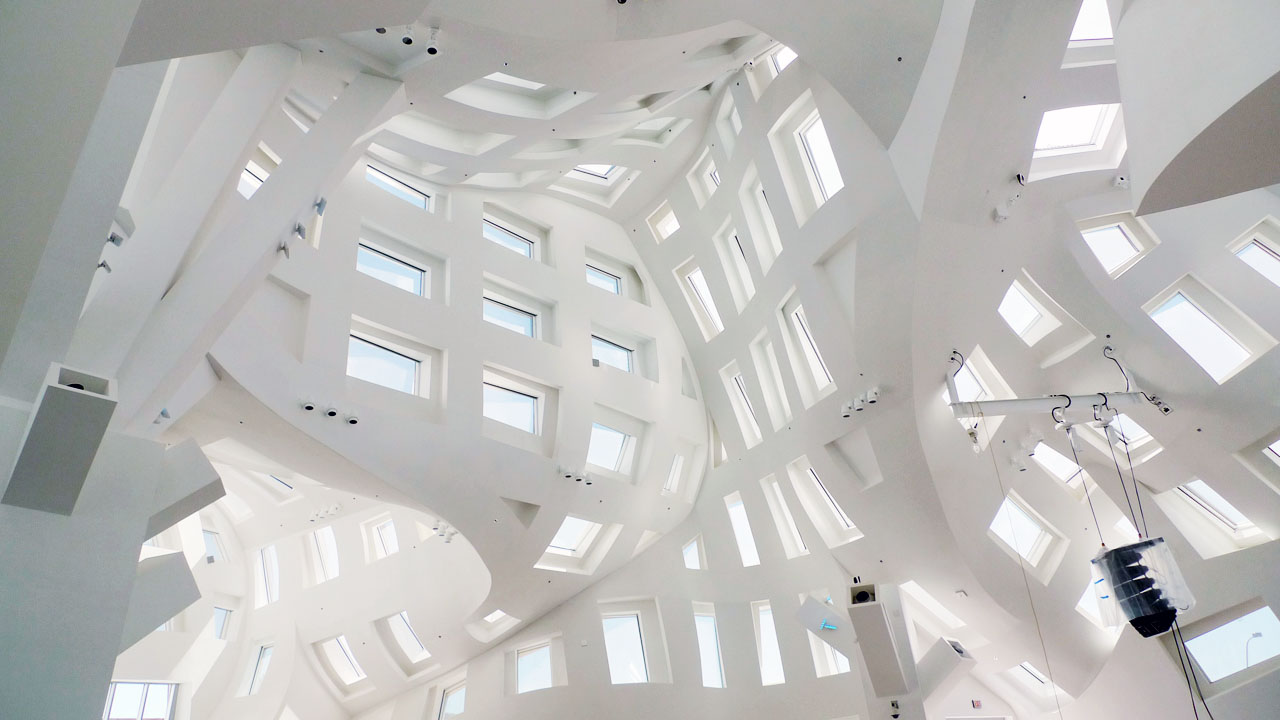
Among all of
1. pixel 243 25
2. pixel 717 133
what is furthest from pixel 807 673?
pixel 243 25

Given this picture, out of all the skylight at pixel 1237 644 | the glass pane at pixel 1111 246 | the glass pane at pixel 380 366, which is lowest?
the skylight at pixel 1237 644

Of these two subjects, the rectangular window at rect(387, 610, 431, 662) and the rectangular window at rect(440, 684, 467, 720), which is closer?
the rectangular window at rect(440, 684, 467, 720)

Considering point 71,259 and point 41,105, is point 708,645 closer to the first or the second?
point 71,259

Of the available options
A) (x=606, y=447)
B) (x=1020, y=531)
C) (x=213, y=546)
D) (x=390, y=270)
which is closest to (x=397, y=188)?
(x=390, y=270)

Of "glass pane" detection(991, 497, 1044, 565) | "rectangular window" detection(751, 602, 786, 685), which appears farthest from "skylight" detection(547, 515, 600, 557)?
"glass pane" detection(991, 497, 1044, 565)

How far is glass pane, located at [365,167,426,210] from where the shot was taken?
14227mm

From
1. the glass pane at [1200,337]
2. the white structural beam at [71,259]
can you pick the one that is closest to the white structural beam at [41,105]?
the white structural beam at [71,259]

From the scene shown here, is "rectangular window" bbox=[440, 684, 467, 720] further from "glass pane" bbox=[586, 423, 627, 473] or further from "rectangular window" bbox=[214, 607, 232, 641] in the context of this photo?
"glass pane" bbox=[586, 423, 627, 473]

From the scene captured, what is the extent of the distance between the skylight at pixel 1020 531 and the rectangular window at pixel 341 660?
50.6ft

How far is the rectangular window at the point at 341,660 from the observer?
66.1ft

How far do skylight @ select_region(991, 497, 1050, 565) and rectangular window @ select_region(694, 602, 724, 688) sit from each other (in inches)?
242

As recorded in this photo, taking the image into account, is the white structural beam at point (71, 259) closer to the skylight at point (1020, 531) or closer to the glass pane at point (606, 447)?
the glass pane at point (606, 447)

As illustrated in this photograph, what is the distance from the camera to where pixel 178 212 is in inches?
313

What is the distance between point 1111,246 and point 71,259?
494 inches
